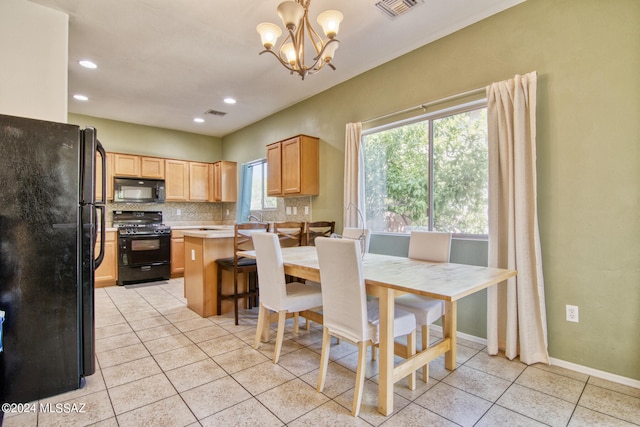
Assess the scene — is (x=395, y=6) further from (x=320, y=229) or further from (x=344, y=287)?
(x=320, y=229)

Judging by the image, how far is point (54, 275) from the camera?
6.32ft

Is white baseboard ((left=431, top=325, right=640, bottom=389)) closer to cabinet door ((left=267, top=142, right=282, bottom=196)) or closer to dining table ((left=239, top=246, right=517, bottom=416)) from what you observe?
dining table ((left=239, top=246, right=517, bottom=416))

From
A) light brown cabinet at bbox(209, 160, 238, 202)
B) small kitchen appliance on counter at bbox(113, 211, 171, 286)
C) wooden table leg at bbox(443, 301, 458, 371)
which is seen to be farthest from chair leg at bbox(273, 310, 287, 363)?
light brown cabinet at bbox(209, 160, 238, 202)

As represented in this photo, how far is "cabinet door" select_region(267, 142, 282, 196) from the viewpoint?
4555 millimetres

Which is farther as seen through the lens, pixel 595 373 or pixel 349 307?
pixel 595 373

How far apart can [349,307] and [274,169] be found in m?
3.18

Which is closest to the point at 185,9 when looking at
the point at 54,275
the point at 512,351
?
the point at 54,275

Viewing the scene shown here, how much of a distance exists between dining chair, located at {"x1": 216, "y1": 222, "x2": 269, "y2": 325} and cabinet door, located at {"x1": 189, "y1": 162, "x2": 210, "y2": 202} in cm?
317

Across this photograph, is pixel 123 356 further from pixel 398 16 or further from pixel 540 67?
pixel 540 67

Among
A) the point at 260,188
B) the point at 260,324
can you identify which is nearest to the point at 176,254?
the point at 260,188

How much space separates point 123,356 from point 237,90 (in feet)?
11.0

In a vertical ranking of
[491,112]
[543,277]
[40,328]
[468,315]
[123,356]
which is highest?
[491,112]

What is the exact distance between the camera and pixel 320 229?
13.2 ft

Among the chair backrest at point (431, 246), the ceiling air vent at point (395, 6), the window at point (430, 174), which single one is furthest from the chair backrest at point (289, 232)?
the ceiling air vent at point (395, 6)
